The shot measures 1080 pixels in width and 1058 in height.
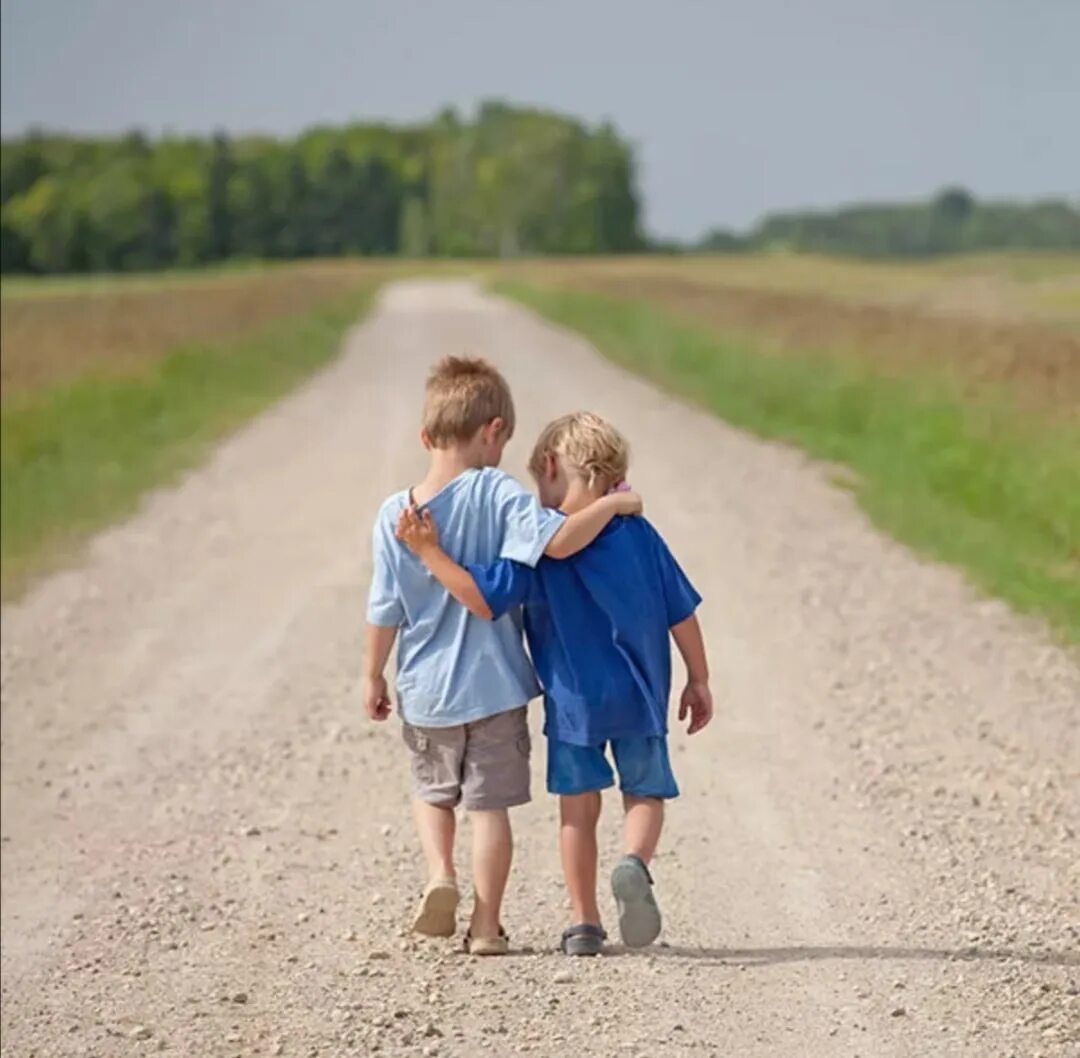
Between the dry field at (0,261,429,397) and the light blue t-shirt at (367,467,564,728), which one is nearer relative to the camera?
the light blue t-shirt at (367,467,564,728)

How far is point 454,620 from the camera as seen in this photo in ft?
16.1

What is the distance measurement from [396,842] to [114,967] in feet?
3.85

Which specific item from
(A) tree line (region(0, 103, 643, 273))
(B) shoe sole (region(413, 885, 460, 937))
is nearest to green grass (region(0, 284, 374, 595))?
(A) tree line (region(0, 103, 643, 273))

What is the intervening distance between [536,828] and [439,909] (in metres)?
1.48

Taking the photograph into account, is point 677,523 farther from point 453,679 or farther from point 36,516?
point 453,679

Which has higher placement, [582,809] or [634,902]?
[582,809]

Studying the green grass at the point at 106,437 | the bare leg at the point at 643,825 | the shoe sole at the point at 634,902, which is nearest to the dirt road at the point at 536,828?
the shoe sole at the point at 634,902

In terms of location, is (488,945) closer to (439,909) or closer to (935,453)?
(439,909)

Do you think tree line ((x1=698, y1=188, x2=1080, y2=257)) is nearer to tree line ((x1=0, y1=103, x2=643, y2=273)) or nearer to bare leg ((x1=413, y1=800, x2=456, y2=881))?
tree line ((x1=0, y1=103, x2=643, y2=273))

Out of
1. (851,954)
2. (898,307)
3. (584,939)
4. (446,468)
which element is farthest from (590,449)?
(898,307)

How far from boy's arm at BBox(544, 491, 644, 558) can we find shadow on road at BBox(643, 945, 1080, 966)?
1.05 meters

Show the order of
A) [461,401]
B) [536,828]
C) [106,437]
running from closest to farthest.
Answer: [461,401], [536,828], [106,437]

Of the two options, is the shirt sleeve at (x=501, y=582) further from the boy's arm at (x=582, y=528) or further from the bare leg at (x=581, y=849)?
the bare leg at (x=581, y=849)

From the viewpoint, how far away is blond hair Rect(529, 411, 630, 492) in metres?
4.75
